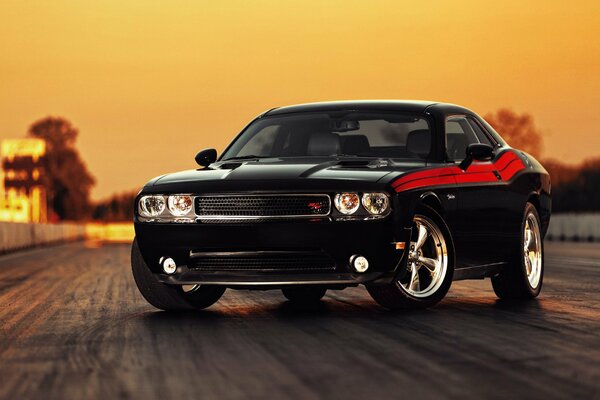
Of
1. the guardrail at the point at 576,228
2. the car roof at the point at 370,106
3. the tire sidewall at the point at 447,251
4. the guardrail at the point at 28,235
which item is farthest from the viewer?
the guardrail at the point at 576,228

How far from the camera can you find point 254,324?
31.6 feet

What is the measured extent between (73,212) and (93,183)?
469 cm

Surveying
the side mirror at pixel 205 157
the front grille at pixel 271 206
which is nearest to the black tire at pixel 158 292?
the front grille at pixel 271 206

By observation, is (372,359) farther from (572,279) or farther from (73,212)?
(73,212)

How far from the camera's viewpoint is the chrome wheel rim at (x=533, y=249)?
12.2m

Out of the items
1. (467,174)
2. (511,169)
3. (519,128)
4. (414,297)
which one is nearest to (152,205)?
(414,297)

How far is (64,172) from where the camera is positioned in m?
170

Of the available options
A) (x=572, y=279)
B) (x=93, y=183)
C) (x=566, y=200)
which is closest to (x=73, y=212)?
(x=93, y=183)

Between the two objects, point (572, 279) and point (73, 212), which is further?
point (73, 212)

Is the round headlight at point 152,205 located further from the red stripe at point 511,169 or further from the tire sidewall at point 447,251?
the red stripe at point 511,169

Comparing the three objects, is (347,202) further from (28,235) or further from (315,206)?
(28,235)

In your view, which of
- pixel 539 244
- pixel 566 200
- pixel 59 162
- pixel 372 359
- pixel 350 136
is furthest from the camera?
pixel 59 162

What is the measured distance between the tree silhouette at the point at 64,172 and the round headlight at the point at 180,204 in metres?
159

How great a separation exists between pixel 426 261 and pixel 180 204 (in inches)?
77.2
